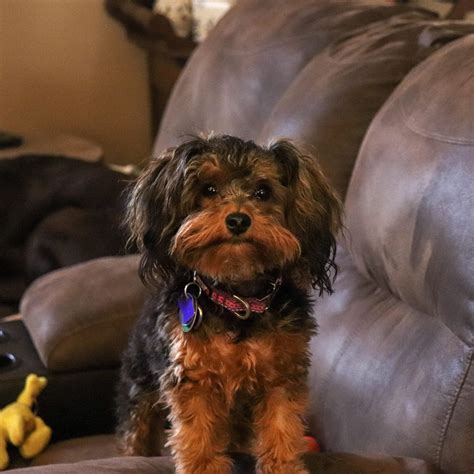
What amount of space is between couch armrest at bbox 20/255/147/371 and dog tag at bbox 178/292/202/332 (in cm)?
63

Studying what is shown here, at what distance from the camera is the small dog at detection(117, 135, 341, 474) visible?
50.3 inches

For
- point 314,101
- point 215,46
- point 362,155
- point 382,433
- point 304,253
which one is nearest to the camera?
point 304,253

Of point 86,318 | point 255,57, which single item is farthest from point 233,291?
point 255,57

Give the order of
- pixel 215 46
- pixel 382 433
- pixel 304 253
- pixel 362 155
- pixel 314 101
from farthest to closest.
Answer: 1. pixel 215 46
2. pixel 314 101
3. pixel 362 155
4. pixel 382 433
5. pixel 304 253

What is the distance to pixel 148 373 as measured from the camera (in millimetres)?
1546

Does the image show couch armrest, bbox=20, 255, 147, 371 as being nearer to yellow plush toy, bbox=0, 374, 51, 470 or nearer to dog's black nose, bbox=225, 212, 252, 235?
yellow plush toy, bbox=0, 374, 51, 470

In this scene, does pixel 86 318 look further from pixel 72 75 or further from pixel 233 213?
pixel 72 75

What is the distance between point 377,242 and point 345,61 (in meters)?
0.53

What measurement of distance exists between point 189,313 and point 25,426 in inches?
26.7

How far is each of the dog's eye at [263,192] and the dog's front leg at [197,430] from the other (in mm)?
311

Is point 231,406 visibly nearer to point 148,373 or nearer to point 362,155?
point 148,373

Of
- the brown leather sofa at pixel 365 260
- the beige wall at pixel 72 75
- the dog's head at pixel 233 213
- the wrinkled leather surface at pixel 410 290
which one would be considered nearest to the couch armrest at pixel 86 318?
the brown leather sofa at pixel 365 260

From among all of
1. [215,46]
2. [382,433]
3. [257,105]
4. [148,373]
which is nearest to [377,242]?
[382,433]

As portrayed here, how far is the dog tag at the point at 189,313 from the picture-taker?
1.32 m
